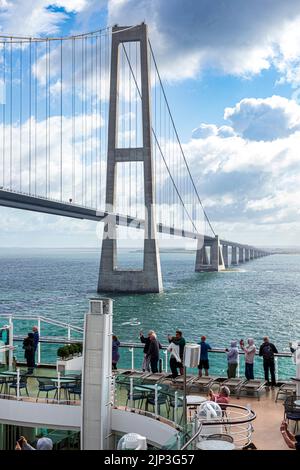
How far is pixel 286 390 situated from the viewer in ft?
36.9

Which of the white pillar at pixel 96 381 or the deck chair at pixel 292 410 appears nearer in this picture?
the deck chair at pixel 292 410

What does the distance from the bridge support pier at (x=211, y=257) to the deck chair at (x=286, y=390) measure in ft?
305

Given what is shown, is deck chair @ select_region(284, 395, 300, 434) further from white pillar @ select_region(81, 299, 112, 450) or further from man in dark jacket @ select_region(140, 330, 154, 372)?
man in dark jacket @ select_region(140, 330, 154, 372)

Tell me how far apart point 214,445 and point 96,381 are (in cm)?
277

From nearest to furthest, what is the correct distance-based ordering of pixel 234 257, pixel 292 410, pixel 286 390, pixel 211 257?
pixel 292 410 < pixel 286 390 < pixel 211 257 < pixel 234 257

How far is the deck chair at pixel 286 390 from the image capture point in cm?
1101

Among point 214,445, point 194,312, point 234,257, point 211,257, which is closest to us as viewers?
point 214,445

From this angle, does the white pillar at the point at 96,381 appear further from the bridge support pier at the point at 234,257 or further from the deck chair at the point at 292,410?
the bridge support pier at the point at 234,257

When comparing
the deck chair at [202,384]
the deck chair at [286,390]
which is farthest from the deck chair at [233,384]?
the deck chair at [286,390]

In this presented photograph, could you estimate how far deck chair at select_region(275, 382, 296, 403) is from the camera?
11015 millimetres

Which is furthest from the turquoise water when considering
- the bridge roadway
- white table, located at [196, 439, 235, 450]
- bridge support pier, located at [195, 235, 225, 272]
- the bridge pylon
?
bridge support pier, located at [195, 235, 225, 272]

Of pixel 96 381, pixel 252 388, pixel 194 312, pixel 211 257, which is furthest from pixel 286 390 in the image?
pixel 211 257

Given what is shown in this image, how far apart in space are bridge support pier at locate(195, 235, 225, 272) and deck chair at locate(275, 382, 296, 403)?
92955mm

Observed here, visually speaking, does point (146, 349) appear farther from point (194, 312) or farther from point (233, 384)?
point (194, 312)
